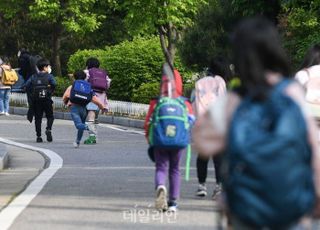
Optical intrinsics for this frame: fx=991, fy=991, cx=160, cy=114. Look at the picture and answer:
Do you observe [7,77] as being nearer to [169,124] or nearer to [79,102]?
[79,102]

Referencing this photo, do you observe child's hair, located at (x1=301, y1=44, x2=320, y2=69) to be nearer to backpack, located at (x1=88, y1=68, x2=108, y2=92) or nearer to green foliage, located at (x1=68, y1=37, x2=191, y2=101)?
backpack, located at (x1=88, y1=68, x2=108, y2=92)

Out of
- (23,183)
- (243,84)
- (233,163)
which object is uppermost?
(243,84)

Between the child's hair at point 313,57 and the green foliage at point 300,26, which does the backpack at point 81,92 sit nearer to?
the green foliage at point 300,26

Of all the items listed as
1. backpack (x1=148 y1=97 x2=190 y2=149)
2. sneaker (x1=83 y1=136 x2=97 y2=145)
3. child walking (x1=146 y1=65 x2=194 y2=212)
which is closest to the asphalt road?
child walking (x1=146 y1=65 x2=194 y2=212)

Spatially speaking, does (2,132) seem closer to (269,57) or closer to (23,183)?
(23,183)

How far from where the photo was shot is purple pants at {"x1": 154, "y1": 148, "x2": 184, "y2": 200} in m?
9.56

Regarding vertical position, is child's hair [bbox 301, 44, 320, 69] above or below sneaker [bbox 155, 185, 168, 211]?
above

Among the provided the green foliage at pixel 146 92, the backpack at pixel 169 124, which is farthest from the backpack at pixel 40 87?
the backpack at pixel 169 124

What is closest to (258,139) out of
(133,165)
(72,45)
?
(133,165)

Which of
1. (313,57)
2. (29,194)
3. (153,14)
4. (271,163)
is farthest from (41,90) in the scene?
(153,14)

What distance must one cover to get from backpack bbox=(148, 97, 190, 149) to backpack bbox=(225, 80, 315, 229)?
16.2 feet

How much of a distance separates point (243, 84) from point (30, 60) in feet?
97.2

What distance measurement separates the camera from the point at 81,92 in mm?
18266

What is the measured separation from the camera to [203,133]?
4.59 m
